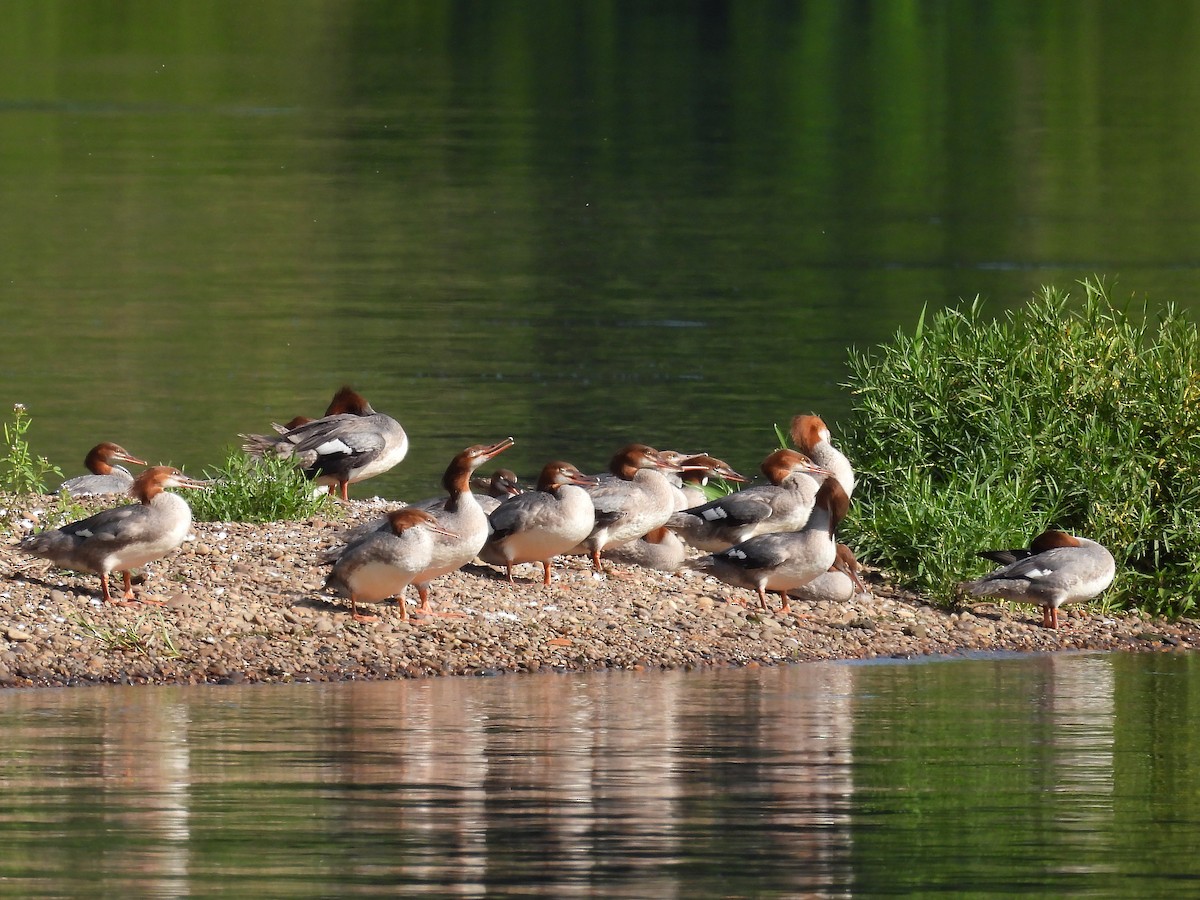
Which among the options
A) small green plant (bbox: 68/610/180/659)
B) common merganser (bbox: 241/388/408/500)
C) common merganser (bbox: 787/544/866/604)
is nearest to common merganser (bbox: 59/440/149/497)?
common merganser (bbox: 241/388/408/500)

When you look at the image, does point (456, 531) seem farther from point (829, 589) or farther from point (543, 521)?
point (829, 589)

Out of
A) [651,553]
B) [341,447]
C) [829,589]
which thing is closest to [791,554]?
[829,589]

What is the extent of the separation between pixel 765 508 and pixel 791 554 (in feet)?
3.89

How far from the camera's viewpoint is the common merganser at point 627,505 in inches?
648

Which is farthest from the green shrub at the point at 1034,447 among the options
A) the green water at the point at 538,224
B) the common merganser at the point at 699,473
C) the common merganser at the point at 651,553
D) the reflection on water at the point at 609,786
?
the green water at the point at 538,224

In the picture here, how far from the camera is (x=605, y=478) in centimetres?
1700

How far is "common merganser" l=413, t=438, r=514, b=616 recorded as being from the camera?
15055 millimetres

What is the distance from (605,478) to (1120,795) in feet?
21.4

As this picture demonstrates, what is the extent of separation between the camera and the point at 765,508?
56.5 feet

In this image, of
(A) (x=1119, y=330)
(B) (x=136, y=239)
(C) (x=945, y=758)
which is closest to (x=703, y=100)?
(B) (x=136, y=239)

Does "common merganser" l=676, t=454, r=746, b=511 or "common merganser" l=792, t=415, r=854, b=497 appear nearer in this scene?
"common merganser" l=792, t=415, r=854, b=497

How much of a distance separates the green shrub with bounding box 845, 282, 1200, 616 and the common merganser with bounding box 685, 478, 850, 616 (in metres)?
1.06

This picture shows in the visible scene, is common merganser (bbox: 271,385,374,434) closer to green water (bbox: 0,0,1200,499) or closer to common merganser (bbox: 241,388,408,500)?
common merganser (bbox: 241,388,408,500)

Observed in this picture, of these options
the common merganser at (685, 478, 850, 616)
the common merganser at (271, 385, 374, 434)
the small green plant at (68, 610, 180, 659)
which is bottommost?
the small green plant at (68, 610, 180, 659)
